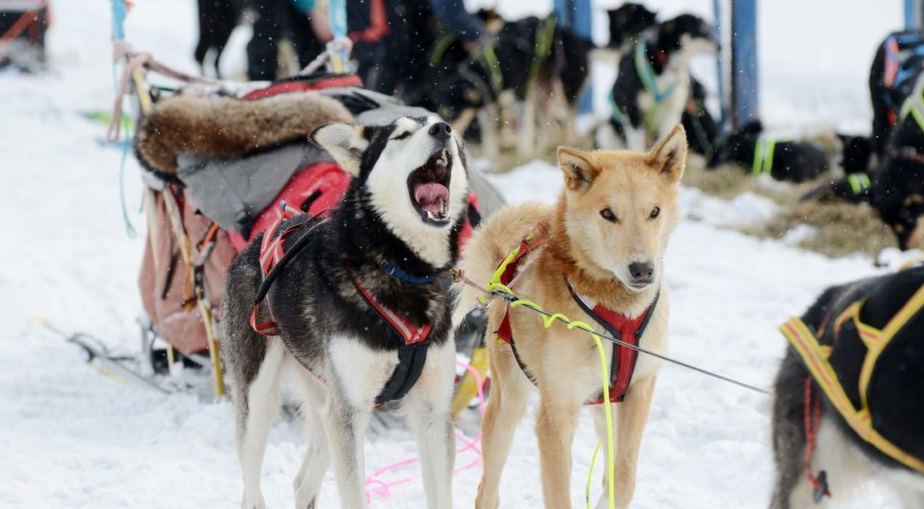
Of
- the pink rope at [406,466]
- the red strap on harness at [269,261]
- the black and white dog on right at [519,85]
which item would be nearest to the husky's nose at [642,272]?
the red strap on harness at [269,261]

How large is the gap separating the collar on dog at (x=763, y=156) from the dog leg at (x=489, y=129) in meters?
2.65

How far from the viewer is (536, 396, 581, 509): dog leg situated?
2.99 m

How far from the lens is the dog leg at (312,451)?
3.43 m

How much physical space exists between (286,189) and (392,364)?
1.55 metres

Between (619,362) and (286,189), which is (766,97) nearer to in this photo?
(286,189)

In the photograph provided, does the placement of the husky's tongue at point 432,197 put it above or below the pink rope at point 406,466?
above

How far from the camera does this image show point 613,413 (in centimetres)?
324

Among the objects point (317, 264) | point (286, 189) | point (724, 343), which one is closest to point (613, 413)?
point (317, 264)

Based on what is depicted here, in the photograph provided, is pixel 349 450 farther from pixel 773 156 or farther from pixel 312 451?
pixel 773 156

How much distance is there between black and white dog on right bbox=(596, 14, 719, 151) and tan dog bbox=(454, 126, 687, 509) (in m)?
6.12

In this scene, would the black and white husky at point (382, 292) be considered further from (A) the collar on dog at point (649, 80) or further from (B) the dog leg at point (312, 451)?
(A) the collar on dog at point (649, 80)

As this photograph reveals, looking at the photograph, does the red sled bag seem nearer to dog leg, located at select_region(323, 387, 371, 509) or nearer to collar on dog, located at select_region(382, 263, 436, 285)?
collar on dog, located at select_region(382, 263, 436, 285)

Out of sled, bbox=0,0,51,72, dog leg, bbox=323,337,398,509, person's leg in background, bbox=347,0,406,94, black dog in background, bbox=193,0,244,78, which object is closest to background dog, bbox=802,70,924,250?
dog leg, bbox=323,337,398,509

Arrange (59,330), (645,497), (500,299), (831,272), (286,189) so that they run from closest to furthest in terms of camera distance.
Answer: (500,299)
(645,497)
(286,189)
(59,330)
(831,272)
